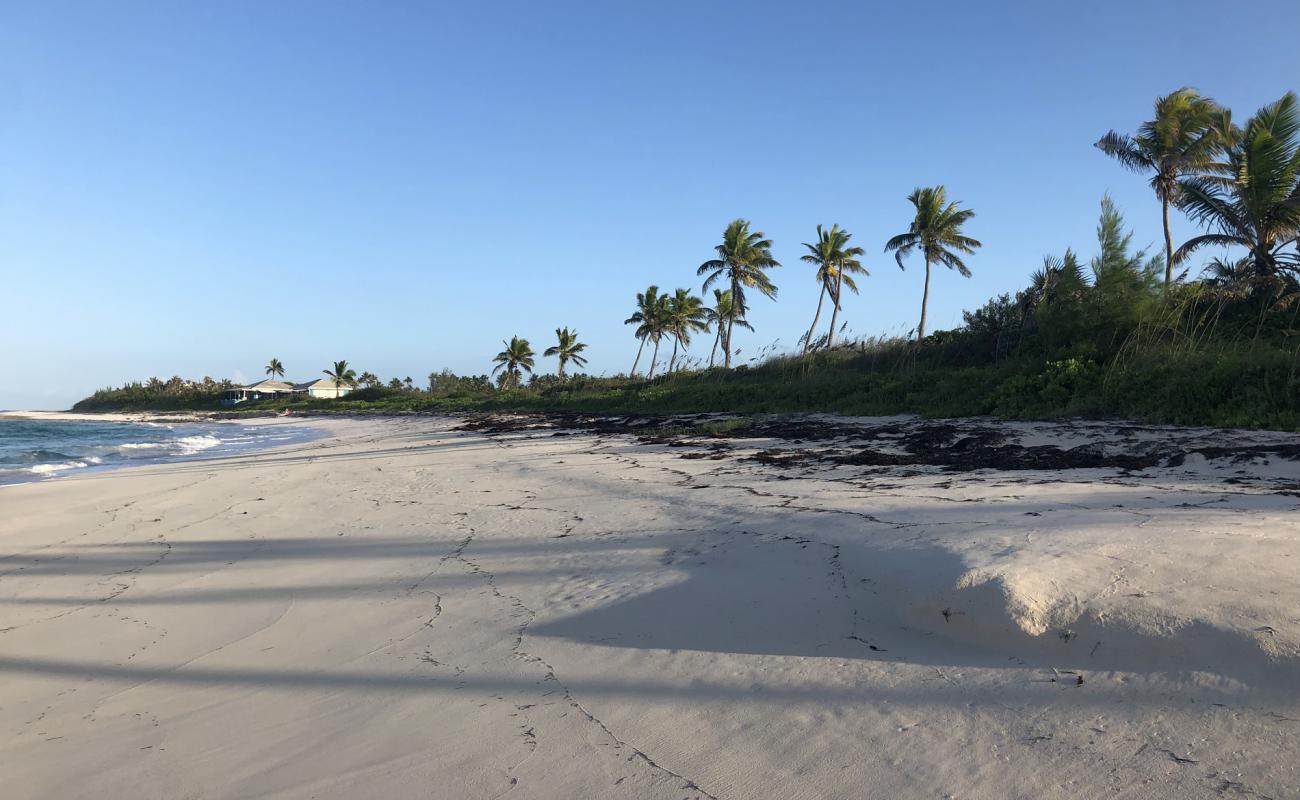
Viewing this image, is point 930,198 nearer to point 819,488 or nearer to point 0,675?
point 819,488

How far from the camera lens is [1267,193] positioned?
1418 cm

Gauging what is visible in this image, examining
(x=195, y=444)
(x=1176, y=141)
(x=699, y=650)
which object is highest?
(x=1176, y=141)

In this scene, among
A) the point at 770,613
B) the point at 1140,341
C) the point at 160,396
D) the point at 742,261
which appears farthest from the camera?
the point at 160,396

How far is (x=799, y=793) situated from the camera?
2145mm

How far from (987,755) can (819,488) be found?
465 cm

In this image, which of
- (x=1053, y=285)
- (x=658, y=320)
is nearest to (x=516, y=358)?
(x=658, y=320)

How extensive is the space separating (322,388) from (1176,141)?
251ft

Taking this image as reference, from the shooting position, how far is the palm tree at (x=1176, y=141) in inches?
808

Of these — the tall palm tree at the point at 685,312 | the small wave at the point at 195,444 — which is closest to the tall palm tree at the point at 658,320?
the tall palm tree at the point at 685,312

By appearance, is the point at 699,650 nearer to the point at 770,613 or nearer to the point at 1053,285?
the point at 770,613

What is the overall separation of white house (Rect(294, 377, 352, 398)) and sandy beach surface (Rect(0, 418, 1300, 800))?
7418 centimetres

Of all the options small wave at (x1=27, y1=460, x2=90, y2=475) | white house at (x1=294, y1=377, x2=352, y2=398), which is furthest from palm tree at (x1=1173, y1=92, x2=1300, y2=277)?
white house at (x1=294, y1=377, x2=352, y2=398)

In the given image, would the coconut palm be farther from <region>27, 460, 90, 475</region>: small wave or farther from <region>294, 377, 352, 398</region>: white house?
<region>294, 377, 352, 398</region>: white house

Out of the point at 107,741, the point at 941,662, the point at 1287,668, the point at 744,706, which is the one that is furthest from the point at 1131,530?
the point at 107,741
